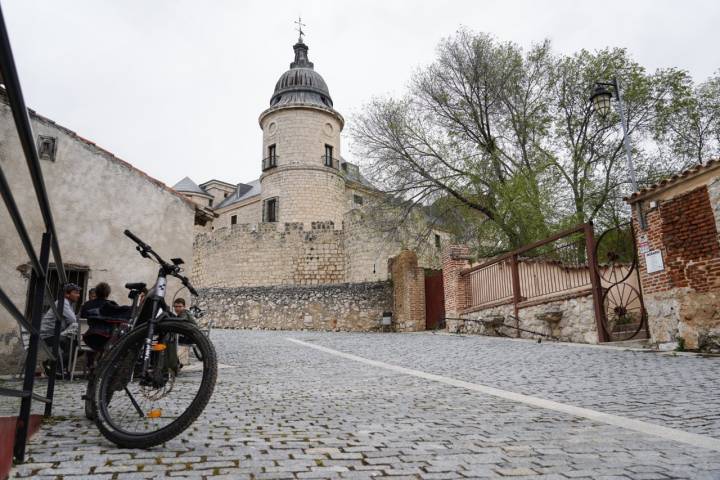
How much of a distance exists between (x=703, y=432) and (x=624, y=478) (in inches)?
49.4

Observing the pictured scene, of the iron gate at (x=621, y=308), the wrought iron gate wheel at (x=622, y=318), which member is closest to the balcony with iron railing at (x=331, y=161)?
the iron gate at (x=621, y=308)

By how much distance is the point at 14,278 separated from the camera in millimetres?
7801

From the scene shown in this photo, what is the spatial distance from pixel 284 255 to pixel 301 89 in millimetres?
13621

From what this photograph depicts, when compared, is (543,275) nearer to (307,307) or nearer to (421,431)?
(421,431)

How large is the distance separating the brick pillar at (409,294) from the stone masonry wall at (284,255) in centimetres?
962

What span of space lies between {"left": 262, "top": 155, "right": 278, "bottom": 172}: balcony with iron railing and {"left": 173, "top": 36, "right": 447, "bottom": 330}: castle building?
3.0 inches

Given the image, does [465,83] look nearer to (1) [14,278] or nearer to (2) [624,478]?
(1) [14,278]

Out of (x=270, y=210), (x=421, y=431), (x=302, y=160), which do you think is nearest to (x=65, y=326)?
(x=421, y=431)

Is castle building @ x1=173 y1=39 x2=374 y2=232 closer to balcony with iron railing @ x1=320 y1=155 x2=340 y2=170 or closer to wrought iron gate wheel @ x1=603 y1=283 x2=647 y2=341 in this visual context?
balcony with iron railing @ x1=320 y1=155 x2=340 y2=170

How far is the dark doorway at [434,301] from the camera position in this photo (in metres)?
18.8

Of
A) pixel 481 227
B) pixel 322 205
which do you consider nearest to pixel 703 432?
pixel 481 227

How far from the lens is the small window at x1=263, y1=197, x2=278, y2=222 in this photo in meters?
34.0

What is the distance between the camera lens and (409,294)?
19422 millimetres

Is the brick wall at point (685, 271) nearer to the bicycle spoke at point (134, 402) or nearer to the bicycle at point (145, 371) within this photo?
the bicycle at point (145, 371)
